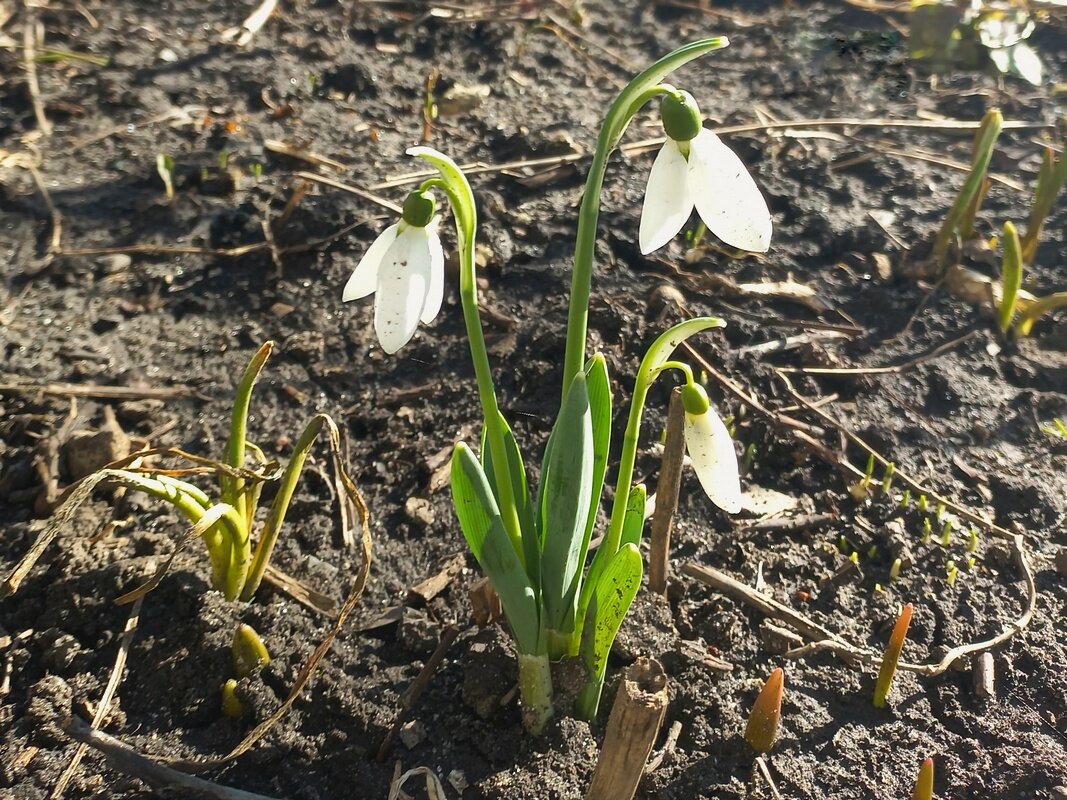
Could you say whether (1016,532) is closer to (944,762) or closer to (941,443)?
(941,443)

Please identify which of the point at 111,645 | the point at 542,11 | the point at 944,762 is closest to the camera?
the point at 944,762

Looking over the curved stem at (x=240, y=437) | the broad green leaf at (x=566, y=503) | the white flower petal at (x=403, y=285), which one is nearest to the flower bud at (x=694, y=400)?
the broad green leaf at (x=566, y=503)

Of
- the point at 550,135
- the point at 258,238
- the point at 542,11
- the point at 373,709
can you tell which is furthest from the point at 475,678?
the point at 542,11

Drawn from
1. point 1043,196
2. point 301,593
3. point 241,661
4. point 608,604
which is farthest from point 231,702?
point 1043,196

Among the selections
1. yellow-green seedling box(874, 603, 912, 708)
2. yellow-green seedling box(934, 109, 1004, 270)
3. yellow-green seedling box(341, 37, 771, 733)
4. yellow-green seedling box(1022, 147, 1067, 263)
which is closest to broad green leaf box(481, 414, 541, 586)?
yellow-green seedling box(341, 37, 771, 733)

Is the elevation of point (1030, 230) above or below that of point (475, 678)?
above
